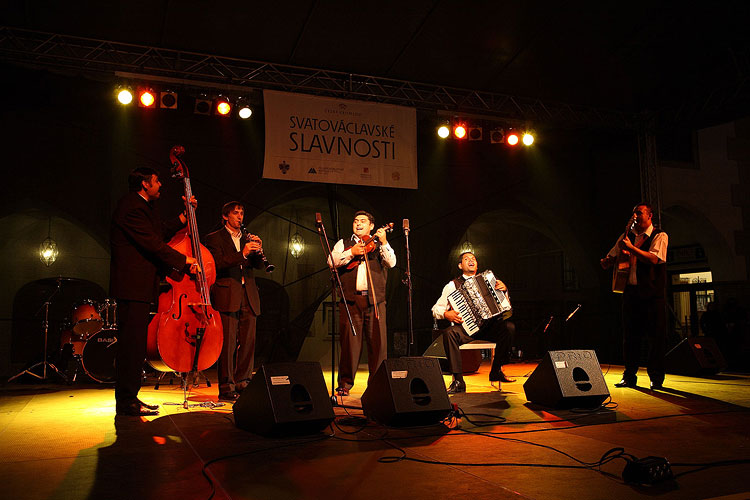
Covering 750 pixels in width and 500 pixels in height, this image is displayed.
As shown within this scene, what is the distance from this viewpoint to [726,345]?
846 centimetres

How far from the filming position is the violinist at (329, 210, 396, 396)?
5.16 metres

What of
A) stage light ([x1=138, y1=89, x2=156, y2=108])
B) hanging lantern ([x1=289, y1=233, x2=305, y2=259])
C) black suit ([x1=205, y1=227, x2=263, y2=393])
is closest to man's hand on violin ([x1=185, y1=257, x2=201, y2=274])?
black suit ([x1=205, y1=227, x2=263, y2=393])

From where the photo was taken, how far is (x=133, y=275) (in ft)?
13.4

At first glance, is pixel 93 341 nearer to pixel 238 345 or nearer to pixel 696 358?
pixel 238 345

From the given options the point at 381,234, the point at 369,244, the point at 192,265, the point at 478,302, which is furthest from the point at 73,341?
the point at 478,302

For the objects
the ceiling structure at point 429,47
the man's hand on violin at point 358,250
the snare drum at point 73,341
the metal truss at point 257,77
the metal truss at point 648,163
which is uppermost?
the ceiling structure at point 429,47

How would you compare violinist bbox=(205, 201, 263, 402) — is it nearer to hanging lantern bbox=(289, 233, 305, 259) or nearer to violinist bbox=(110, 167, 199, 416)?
violinist bbox=(110, 167, 199, 416)

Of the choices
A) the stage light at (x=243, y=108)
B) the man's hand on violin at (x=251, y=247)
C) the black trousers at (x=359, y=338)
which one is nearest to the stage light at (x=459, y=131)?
the stage light at (x=243, y=108)

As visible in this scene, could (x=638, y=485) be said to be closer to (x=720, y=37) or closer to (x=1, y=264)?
(x=720, y=37)

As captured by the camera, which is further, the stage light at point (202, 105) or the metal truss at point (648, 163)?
the metal truss at point (648, 163)

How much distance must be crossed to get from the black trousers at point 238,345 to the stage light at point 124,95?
11.4ft

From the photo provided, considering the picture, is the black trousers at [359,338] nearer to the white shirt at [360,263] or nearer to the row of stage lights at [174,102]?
the white shirt at [360,263]

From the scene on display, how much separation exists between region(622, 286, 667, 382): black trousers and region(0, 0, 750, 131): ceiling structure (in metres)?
3.49

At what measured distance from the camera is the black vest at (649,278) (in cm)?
Result: 555
